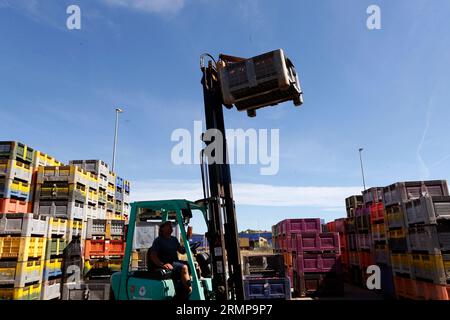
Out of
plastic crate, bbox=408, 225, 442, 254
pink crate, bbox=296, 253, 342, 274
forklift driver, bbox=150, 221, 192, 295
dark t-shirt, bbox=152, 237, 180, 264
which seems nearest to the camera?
forklift driver, bbox=150, 221, 192, 295

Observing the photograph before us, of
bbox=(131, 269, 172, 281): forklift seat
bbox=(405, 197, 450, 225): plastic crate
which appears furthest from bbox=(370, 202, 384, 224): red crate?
bbox=(131, 269, 172, 281): forklift seat

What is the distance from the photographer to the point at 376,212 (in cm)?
1232

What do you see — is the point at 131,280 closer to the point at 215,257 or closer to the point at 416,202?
the point at 215,257

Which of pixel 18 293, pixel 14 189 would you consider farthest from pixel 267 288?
pixel 14 189

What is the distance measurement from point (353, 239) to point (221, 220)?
11469 millimetres

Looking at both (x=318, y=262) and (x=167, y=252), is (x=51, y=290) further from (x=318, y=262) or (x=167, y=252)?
(x=318, y=262)

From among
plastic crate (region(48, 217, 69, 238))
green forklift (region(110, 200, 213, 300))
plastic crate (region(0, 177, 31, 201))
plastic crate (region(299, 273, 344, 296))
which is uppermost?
plastic crate (region(0, 177, 31, 201))

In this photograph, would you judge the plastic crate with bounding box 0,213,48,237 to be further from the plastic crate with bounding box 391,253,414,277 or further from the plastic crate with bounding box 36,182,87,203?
the plastic crate with bounding box 391,253,414,277

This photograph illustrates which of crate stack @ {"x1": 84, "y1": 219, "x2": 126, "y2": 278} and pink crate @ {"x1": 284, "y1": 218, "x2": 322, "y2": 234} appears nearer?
crate stack @ {"x1": 84, "y1": 219, "x2": 126, "y2": 278}

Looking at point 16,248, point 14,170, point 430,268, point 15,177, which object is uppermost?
point 14,170

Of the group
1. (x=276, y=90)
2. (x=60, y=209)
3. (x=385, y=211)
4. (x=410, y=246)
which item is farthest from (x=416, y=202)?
(x=60, y=209)

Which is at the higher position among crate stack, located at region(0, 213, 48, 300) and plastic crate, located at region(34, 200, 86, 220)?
plastic crate, located at region(34, 200, 86, 220)

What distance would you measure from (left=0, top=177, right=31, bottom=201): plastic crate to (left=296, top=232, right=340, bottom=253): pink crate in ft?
35.6

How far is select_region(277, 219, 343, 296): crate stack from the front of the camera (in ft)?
38.6
